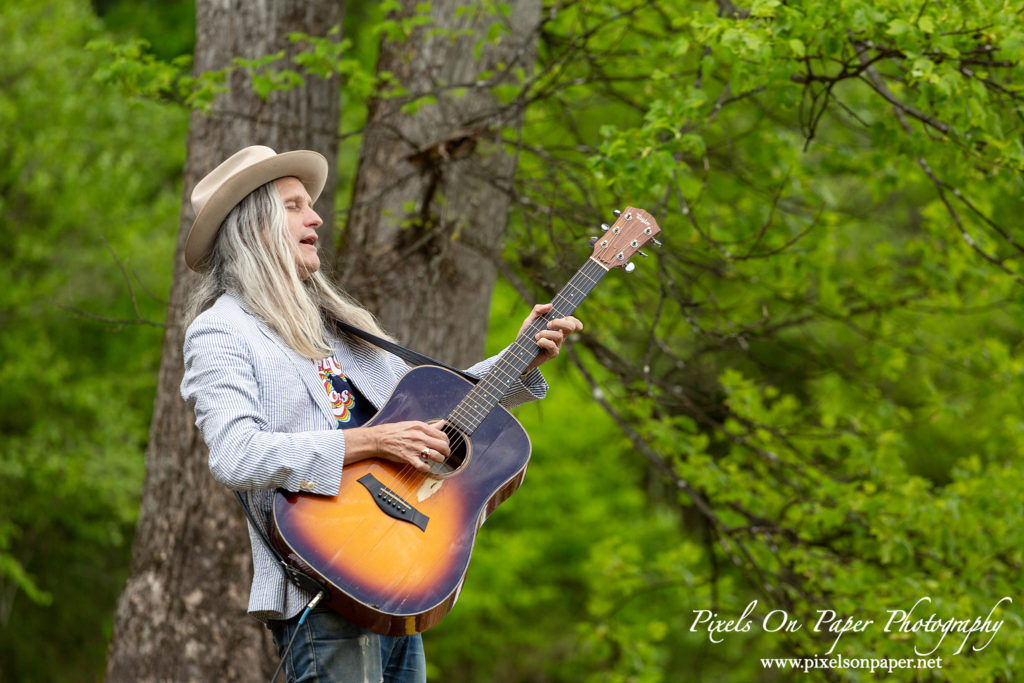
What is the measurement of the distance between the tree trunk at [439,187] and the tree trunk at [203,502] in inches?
10.4

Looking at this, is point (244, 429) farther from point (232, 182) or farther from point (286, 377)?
point (232, 182)

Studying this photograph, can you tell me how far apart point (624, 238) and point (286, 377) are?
1.08 m

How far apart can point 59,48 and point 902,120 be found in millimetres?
9618

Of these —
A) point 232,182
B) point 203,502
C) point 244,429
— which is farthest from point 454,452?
point 203,502

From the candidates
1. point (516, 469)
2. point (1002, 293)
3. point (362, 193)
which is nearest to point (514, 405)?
point (516, 469)

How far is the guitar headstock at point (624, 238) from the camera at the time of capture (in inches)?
116

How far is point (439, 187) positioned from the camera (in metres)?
4.46

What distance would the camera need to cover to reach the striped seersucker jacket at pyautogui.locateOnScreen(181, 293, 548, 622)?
7.83ft

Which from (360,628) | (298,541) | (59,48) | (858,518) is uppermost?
(298,541)

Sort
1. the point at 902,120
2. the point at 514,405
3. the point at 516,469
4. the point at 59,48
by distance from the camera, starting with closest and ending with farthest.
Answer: the point at 516,469 < the point at 514,405 < the point at 902,120 < the point at 59,48

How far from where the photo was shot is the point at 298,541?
94.5 inches

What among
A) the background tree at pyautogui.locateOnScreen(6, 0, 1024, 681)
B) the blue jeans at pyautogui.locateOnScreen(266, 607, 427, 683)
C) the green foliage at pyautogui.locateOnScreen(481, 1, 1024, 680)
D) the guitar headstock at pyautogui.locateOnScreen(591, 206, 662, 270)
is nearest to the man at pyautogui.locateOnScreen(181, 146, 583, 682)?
the blue jeans at pyautogui.locateOnScreen(266, 607, 427, 683)

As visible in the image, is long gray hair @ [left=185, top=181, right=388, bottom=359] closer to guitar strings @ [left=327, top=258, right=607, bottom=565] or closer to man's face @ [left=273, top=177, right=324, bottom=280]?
man's face @ [left=273, top=177, right=324, bottom=280]

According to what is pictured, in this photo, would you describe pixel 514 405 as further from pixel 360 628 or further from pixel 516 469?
pixel 360 628
